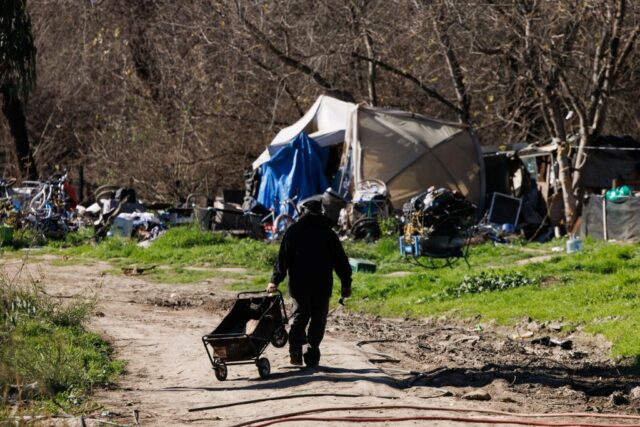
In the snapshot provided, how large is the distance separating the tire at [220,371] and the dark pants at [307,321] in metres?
0.85

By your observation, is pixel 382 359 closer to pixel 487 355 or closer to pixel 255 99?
pixel 487 355

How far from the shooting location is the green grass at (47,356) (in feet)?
28.3

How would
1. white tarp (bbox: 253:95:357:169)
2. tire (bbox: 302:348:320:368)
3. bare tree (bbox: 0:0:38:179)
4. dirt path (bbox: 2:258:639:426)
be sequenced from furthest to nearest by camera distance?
white tarp (bbox: 253:95:357:169) → bare tree (bbox: 0:0:38:179) → tire (bbox: 302:348:320:368) → dirt path (bbox: 2:258:639:426)

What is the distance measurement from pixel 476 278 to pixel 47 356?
845cm

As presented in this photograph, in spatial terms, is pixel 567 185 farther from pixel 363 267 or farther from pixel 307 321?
pixel 307 321

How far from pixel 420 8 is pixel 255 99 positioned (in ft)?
27.9

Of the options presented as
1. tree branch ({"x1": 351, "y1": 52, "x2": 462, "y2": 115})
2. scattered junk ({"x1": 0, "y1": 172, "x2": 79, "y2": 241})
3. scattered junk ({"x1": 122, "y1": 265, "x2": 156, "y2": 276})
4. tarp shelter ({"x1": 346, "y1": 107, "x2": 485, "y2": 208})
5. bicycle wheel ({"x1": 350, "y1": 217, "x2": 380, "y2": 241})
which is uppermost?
tree branch ({"x1": 351, "y1": 52, "x2": 462, "y2": 115})

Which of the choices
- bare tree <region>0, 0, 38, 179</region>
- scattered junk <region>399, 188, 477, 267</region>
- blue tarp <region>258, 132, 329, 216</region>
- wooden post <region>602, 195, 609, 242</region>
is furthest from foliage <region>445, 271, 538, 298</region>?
blue tarp <region>258, 132, 329, 216</region>

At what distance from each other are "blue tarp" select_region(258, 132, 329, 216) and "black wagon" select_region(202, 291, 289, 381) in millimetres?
16183

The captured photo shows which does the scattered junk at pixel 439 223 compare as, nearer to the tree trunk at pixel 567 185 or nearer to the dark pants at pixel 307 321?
the dark pants at pixel 307 321

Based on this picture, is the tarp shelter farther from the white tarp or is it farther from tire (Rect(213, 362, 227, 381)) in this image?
tire (Rect(213, 362, 227, 381))

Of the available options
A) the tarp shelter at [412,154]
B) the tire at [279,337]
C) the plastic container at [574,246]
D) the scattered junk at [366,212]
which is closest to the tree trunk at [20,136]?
the tarp shelter at [412,154]

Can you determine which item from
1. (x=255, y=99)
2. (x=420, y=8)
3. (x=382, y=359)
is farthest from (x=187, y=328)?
(x=255, y=99)

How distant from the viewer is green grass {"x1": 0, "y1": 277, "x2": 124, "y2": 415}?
8.64 m
